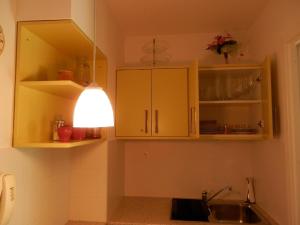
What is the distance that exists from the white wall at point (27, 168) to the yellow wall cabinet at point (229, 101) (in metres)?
1.12

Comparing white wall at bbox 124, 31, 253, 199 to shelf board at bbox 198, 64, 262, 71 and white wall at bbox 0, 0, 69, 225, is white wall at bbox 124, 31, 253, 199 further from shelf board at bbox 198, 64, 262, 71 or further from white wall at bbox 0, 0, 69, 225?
white wall at bbox 0, 0, 69, 225

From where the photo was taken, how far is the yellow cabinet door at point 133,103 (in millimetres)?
2271

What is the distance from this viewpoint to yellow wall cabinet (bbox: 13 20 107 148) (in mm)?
1269

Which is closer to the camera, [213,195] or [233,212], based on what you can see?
[233,212]

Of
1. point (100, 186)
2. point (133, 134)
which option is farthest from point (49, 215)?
point (133, 134)

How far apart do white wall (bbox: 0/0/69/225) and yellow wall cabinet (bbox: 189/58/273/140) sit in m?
1.12

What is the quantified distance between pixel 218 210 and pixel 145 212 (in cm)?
Answer: 74

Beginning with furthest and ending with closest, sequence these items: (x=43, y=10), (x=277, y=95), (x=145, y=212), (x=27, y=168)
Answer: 1. (x=145, y=212)
2. (x=277, y=95)
3. (x=27, y=168)
4. (x=43, y=10)

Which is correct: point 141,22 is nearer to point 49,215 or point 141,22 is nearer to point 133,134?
point 133,134

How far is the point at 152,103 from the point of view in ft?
7.50

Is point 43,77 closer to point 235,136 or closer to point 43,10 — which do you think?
point 43,10

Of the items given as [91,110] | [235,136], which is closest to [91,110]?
[91,110]

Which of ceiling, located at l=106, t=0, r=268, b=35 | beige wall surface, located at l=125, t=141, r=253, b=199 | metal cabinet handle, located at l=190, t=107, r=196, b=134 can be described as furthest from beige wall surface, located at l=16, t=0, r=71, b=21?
beige wall surface, located at l=125, t=141, r=253, b=199

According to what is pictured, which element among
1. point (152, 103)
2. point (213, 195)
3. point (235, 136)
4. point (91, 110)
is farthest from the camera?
point (213, 195)
